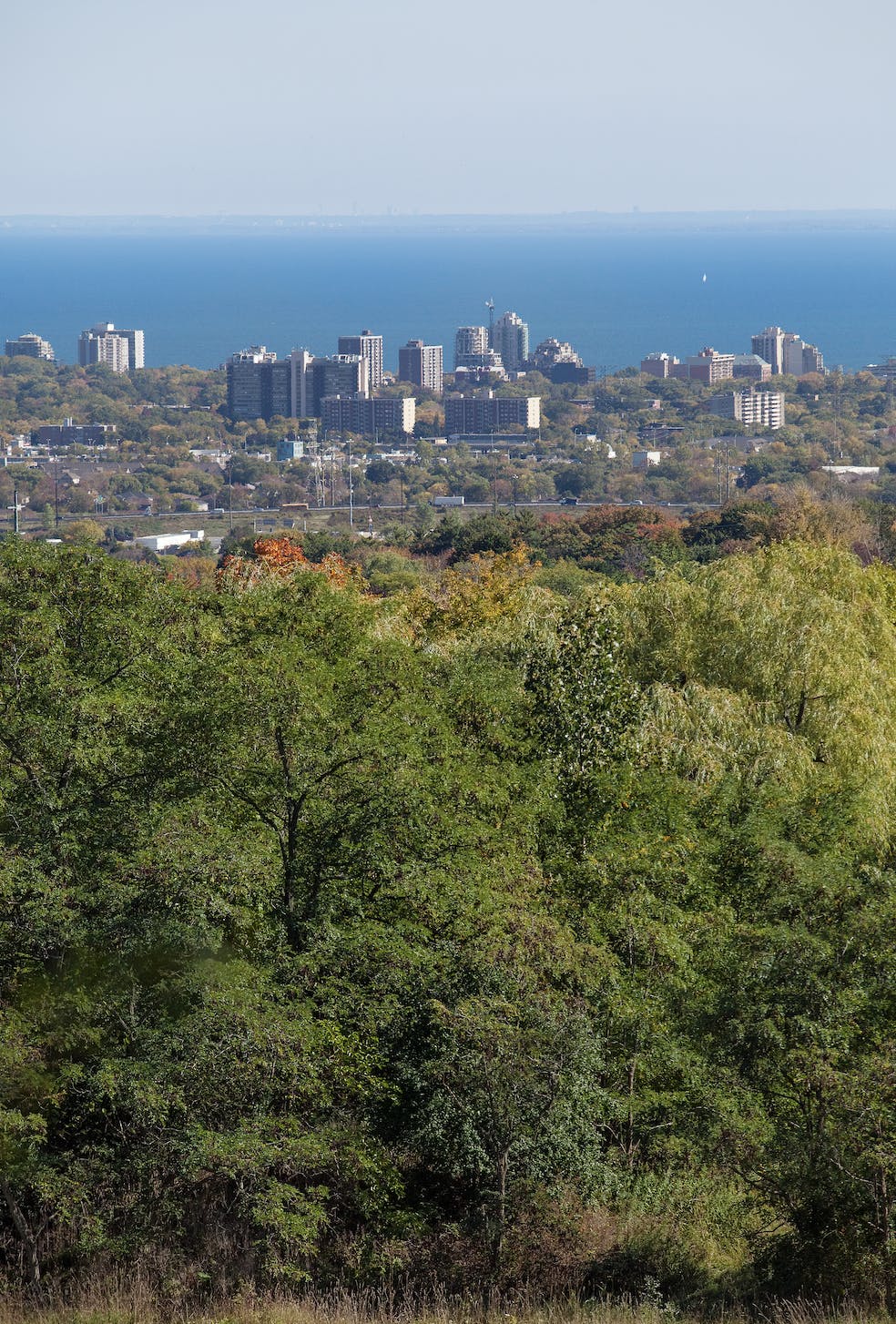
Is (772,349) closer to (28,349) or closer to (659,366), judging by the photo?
(659,366)

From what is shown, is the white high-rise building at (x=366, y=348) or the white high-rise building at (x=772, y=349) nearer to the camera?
the white high-rise building at (x=772, y=349)

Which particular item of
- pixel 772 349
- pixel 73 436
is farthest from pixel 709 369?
pixel 73 436

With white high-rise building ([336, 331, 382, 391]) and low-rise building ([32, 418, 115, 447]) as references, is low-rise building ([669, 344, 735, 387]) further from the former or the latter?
low-rise building ([32, 418, 115, 447])

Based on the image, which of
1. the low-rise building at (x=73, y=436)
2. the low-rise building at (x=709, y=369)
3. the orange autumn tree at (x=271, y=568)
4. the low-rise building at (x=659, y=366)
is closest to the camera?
the orange autumn tree at (x=271, y=568)

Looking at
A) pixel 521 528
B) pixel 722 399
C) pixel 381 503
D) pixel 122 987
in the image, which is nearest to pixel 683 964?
pixel 122 987

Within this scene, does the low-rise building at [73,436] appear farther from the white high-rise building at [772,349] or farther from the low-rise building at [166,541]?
the white high-rise building at [772,349]

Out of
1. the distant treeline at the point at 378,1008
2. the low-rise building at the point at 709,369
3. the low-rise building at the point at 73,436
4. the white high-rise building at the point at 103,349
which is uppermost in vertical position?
the white high-rise building at the point at 103,349

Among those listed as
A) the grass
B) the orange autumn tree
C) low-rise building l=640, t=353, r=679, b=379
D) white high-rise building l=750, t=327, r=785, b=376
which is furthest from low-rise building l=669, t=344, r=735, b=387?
the grass

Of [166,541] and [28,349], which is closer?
[166,541]

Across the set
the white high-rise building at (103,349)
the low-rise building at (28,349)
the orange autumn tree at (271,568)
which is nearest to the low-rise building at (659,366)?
the white high-rise building at (103,349)
